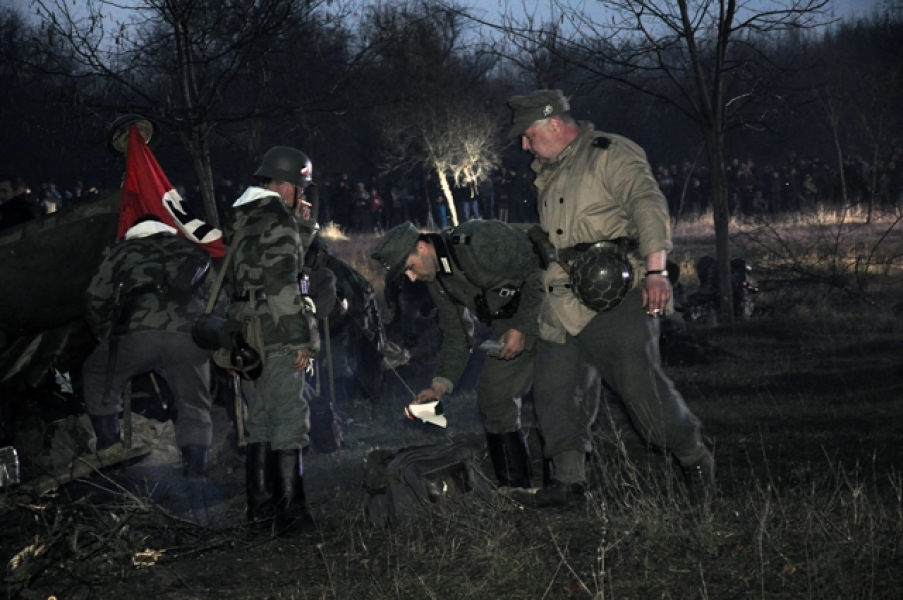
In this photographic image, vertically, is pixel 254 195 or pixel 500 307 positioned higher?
pixel 254 195

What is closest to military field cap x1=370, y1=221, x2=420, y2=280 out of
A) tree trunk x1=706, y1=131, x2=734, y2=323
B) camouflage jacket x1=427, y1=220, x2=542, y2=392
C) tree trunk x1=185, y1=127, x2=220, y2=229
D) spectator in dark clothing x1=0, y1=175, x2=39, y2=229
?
camouflage jacket x1=427, y1=220, x2=542, y2=392

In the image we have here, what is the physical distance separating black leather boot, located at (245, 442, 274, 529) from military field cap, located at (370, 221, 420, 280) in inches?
48.7

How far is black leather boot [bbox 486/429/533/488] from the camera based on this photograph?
5902mm

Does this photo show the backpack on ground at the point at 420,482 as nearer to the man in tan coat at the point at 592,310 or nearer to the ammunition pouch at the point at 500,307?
the man in tan coat at the point at 592,310

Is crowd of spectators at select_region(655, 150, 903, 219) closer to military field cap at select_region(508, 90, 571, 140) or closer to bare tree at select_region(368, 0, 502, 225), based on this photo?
bare tree at select_region(368, 0, 502, 225)

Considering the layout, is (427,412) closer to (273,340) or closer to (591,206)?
A: (273,340)

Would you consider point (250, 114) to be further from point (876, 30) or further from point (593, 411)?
point (876, 30)

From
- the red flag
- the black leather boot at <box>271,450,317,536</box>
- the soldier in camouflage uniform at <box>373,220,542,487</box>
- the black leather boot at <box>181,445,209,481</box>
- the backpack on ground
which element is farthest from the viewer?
the red flag

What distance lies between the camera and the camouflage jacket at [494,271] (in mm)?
5418

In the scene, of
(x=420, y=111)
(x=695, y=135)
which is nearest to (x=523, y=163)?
(x=695, y=135)

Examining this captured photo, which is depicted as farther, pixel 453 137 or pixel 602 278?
pixel 453 137

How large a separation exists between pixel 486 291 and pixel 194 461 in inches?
90.0

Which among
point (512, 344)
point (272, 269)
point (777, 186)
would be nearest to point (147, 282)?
point (272, 269)

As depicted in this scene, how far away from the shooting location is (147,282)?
642 cm
